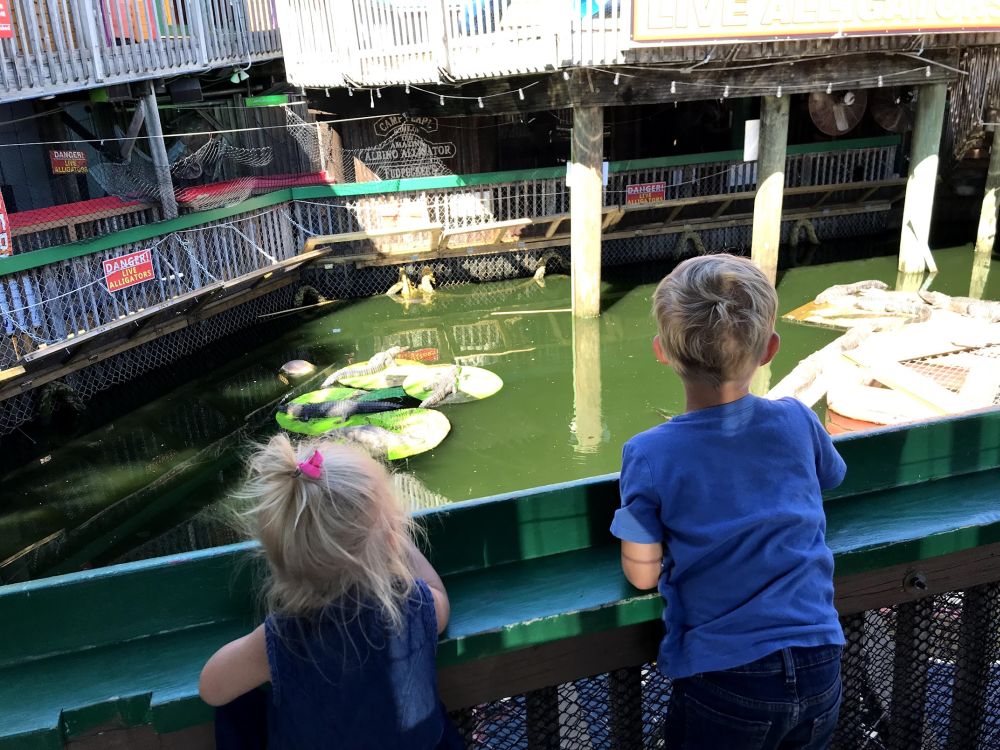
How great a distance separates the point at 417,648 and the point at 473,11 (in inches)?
372

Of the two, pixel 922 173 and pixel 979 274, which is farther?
pixel 979 274

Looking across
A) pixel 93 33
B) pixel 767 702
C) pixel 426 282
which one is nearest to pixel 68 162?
pixel 93 33

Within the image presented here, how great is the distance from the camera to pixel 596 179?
1034cm

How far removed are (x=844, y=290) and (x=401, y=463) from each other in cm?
692

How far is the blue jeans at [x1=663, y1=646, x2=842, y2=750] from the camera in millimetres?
1320

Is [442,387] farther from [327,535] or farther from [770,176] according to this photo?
[327,535]

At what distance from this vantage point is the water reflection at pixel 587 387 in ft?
24.9

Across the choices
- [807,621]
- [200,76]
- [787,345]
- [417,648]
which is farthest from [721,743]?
[200,76]

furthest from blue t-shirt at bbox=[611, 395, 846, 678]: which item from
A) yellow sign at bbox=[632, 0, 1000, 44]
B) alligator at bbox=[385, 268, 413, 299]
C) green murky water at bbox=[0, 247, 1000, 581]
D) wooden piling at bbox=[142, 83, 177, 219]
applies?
alligator at bbox=[385, 268, 413, 299]

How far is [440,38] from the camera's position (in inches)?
380

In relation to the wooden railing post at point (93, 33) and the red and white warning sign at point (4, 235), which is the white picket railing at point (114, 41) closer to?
the wooden railing post at point (93, 33)

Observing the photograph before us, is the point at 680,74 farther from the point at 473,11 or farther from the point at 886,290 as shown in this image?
the point at 886,290

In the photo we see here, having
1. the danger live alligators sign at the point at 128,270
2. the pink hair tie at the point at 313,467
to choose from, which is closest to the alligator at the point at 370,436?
the danger live alligators sign at the point at 128,270

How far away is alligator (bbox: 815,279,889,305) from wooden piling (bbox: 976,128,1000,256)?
3.19m
